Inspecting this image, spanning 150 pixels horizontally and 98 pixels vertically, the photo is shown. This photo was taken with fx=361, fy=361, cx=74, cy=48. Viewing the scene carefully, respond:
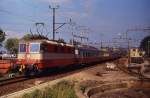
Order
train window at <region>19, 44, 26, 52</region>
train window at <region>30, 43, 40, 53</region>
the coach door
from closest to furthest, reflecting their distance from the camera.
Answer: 1. train window at <region>30, 43, 40, 53</region>
2. the coach door
3. train window at <region>19, 44, 26, 52</region>

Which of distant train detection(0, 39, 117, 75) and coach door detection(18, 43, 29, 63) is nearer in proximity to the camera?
distant train detection(0, 39, 117, 75)

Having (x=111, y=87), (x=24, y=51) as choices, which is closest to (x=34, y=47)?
(x=24, y=51)

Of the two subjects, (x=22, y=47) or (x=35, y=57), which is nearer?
(x=35, y=57)

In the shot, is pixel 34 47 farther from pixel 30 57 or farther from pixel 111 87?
pixel 111 87

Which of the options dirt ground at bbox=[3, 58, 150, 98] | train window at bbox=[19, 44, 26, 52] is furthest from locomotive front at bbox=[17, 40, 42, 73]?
dirt ground at bbox=[3, 58, 150, 98]

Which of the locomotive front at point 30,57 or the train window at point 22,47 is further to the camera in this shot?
the train window at point 22,47

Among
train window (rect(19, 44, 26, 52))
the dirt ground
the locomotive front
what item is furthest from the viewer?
train window (rect(19, 44, 26, 52))

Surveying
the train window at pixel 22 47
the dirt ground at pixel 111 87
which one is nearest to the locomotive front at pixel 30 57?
the train window at pixel 22 47

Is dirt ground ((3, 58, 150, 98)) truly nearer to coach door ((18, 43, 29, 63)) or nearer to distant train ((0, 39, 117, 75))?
distant train ((0, 39, 117, 75))

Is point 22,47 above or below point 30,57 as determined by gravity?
above

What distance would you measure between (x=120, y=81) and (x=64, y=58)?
760cm

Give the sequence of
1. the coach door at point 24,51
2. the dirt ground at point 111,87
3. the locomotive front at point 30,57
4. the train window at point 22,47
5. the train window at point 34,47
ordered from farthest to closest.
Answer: the train window at point 22,47, the coach door at point 24,51, the train window at point 34,47, the locomotive front at point 30,57, the dirt ground at point 111,87

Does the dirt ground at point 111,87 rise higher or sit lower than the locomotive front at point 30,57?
lower

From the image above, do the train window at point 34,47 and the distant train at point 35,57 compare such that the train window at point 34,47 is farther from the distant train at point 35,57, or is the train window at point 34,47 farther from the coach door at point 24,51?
the coach door at point 24,51
